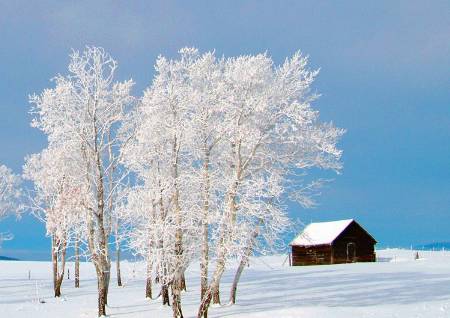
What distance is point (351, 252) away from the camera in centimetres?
6194

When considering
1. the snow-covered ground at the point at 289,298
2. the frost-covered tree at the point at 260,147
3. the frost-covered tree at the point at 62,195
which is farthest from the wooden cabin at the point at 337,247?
the frost-covered tree at the point at 260,147

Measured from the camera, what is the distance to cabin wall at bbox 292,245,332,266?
2411 inches

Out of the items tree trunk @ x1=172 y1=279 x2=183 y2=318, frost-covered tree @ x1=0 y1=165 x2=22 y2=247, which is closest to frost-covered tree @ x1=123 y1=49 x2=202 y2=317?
tree trunk @ x1=172 y1=279 x2=183 y2=318

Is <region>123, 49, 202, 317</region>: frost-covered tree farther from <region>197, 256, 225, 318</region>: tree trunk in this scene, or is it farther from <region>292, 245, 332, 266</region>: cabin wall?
<region>292, 245, 332, 266</region>: cabin wall

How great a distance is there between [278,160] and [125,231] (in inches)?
279

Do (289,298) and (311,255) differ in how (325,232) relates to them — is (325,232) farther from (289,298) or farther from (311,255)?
(289,298)

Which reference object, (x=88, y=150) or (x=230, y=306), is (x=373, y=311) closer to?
(x=230, y=306)

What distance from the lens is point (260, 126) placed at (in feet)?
76.4

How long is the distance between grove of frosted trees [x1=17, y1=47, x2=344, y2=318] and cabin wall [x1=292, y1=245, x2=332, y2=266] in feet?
121

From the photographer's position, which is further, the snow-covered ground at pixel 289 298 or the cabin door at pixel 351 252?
the cabin door at pixel 351 252

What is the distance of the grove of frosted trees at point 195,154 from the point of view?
21.6 meters

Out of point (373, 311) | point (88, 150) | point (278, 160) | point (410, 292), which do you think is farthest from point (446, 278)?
point (88, 150)

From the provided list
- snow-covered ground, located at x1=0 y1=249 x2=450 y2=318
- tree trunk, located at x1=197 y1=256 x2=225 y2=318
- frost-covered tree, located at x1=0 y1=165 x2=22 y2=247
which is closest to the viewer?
tree trunk, located at x1=197 y1=256 x2=225 y2=318

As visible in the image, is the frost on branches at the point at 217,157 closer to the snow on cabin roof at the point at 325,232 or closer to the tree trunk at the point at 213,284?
the tree trunk at the point at 213,284
